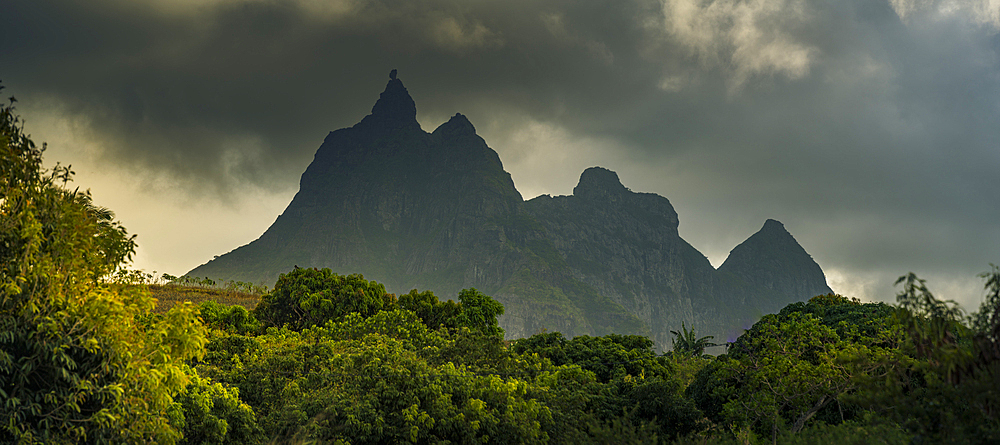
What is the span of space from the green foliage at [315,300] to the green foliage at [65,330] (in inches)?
915

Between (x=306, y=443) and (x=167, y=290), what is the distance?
65469mm

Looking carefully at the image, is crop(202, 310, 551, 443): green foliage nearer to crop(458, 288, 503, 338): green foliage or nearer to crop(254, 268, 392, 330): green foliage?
crop(254, 268, 392, 330): green foliage

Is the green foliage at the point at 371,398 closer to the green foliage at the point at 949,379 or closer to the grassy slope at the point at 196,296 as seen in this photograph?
the green foliage at the point at 949,379

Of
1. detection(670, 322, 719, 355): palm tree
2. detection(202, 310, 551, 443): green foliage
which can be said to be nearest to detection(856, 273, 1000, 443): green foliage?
detection(202, 310, 551, 443): green foliage

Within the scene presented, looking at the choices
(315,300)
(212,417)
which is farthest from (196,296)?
(212,417)

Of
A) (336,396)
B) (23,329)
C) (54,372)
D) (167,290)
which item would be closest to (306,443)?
(336,396)

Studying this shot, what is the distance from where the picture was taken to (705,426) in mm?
22031

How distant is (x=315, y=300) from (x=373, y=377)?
59.9ft

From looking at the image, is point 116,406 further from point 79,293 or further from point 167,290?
point 167,290

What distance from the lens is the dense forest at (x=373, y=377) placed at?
29.7 ft

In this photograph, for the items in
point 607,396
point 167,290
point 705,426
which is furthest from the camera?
point 167,290

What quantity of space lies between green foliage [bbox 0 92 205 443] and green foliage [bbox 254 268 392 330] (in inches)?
915

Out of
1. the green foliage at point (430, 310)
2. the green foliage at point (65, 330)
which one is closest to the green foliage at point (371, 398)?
the green foliage at point (65, 330)

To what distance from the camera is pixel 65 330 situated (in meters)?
10.2
